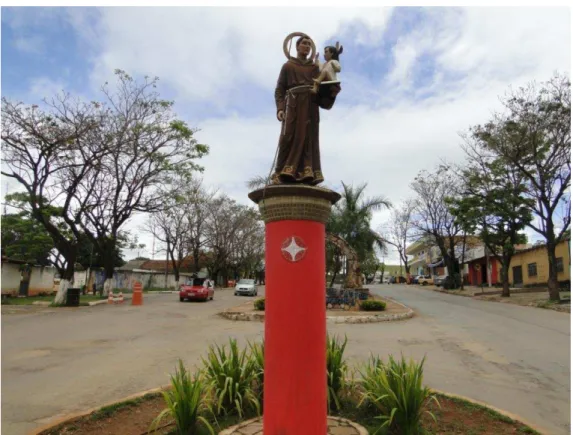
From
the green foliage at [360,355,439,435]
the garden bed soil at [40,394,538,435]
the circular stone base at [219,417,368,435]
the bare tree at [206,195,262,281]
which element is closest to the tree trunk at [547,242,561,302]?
the garden bed soil at [40,394,538,435]

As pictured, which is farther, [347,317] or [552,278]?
[552,278]

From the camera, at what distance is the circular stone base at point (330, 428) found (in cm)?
430

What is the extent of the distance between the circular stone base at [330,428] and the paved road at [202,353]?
6.99ft

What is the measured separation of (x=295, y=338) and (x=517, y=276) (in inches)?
1623

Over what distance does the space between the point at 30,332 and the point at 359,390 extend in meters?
10.3

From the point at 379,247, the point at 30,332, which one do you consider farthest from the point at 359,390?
the point at 379,247

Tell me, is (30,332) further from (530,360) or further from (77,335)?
(530,360)

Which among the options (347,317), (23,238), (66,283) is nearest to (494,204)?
(347,317)

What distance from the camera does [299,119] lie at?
14.0 feet

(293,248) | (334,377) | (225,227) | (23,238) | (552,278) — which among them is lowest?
(334,377)

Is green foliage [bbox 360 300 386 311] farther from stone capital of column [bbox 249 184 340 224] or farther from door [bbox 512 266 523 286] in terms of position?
door [bbox 512 266 523 286]

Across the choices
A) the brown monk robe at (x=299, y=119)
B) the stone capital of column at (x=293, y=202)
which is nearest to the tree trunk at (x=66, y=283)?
the brown monk robe at (x=299, y=119)

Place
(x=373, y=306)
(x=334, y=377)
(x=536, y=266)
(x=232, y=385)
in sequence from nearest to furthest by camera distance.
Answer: (x=232, y=385)
(x=334, y=377)
(x=373, y=306)
(x=536, y=266)

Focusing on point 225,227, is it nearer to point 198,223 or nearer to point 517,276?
point 198,223
